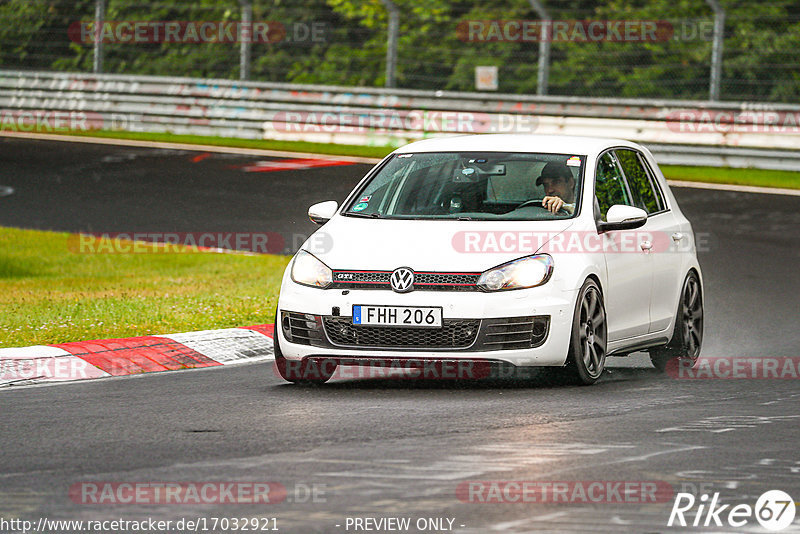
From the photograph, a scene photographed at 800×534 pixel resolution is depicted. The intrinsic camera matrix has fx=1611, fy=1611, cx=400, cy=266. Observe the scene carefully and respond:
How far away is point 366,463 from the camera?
23.1ft

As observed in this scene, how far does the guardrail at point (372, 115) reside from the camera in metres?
23.6

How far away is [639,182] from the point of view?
11094mm

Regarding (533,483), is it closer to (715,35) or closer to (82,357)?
(82,357)

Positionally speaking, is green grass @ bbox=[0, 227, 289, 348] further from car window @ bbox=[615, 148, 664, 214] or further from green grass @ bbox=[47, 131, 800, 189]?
green grass @ bbox=[47, 131, 800, 189]

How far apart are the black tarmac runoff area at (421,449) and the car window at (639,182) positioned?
45.2 inches

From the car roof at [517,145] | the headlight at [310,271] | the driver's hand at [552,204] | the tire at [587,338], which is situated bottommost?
the tire at [587,338]

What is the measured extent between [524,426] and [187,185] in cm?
1517

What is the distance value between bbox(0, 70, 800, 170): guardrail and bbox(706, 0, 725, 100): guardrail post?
0.36 metres

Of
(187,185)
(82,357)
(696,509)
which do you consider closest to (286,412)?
(82,357)

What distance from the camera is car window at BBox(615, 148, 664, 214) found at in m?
10.9

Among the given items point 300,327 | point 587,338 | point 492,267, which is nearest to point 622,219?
point 587,338
